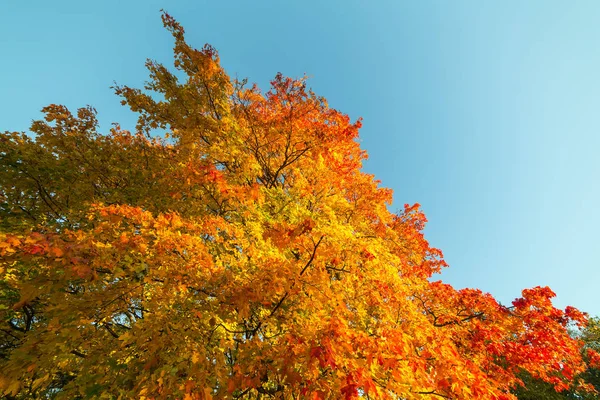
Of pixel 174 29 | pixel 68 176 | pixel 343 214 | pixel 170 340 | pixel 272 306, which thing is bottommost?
pixel 170 340

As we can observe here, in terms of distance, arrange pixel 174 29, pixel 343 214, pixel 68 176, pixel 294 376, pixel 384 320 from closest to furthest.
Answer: pixel 294 376 < pixel 384 320 < pixel 68 176 < pixel 174 29 < pixel 343 214

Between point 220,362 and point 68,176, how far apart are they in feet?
18.9

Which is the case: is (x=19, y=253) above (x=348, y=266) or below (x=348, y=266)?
below

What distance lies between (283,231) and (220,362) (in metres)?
2.04

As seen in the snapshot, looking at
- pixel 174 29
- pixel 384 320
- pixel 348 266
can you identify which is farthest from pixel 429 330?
pixel 174 29

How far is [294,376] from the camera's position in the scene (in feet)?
9.53

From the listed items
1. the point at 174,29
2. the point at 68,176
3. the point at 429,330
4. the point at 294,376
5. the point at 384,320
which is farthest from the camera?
the point at 174,29

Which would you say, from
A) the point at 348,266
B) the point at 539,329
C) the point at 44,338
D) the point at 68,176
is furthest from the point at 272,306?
the point at 539,329

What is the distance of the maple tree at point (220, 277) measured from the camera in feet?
10.7

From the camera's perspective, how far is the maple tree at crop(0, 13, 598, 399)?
128 inches

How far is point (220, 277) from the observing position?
141 inches

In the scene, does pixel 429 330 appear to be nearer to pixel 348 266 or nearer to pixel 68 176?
pixel 348 266

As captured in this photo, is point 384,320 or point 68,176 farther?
point 68,176

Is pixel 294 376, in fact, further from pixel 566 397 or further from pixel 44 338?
pixel 566 397
